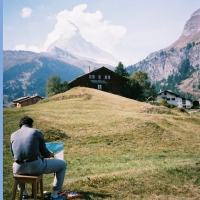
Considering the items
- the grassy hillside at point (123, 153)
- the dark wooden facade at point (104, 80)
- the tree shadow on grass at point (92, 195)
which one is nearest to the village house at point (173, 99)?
the dark wooden facade at point (104, 80)

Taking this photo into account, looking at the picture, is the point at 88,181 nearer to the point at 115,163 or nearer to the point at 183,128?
the point at 115,163

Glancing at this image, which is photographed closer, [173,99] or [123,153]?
[123,153]

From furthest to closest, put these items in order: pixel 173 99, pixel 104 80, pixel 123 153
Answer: pixel 173 99
pixel 104 80
pixel 123 153

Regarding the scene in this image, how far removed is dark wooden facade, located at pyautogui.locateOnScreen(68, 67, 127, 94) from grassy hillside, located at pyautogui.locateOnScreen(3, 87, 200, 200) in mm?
24685

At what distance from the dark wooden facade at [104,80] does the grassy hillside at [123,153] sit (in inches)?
972

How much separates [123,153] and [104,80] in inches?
1432

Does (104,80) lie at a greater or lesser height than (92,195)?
greater

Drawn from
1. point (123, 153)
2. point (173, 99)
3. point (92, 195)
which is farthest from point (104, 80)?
point (92, 195)

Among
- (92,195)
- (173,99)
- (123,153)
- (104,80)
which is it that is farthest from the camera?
(173,99)

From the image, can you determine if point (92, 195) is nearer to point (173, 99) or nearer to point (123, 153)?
point (123, 153)

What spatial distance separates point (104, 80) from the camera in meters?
46.8

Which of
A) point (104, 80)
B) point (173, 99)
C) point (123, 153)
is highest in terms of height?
point (104, 80)

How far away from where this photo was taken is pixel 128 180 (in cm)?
639

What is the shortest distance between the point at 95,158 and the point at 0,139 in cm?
494
